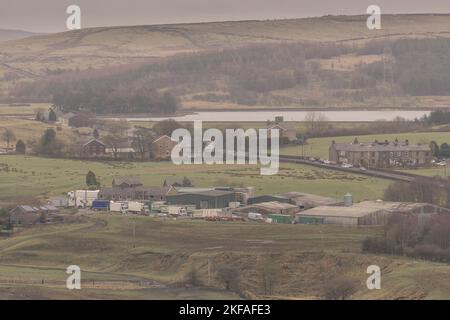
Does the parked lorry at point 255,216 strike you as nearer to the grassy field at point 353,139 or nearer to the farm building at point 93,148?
the grassy field at point 353,139

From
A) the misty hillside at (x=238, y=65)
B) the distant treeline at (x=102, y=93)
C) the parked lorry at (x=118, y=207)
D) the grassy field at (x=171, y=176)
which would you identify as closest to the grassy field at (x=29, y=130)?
the grassy field at (x=171, y=176)

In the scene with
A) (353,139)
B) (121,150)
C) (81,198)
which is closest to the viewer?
(81,198)

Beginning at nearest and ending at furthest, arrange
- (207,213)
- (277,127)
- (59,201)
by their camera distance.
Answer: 1. (207,213)
2. (59,201)
3. (277,127)

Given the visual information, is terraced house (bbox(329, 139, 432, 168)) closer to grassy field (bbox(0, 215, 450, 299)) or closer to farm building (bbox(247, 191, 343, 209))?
farm building (bbox(247, 191, 343, 209))

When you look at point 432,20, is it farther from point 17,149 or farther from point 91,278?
point 91,278

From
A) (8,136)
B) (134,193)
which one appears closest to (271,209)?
(134,193)

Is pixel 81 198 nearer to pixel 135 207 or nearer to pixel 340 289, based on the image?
pixel 135 207

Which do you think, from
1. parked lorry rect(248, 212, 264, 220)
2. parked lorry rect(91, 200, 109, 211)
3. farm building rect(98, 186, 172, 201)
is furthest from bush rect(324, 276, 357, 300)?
farm building rect(98, 186, 172, 201)
